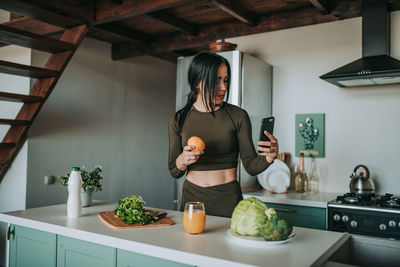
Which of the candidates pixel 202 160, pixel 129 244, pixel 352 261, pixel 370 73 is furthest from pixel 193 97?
pixel 370 73

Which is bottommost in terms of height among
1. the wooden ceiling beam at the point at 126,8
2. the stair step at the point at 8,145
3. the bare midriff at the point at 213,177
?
the bare midriff at the point at 213,177

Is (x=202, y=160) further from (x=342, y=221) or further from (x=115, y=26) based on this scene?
(x=115, y=26)

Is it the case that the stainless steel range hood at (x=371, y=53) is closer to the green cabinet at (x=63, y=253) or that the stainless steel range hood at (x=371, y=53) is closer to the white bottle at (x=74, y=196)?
the white bottle at (x=74, y=196)

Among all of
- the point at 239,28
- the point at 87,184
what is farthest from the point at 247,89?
the point at 87,184

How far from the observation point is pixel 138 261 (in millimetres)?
1366

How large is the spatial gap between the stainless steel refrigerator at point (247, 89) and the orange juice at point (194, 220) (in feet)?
6.02

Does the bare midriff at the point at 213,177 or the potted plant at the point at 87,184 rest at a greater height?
the bare midriff at the point at 213,177

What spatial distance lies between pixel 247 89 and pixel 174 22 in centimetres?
99

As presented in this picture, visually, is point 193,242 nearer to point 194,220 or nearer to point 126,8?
point 194,220

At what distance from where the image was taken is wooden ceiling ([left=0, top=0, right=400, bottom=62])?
292 centimetres

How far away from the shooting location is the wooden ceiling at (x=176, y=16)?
2924 millimetres

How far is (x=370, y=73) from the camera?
2.60 metres

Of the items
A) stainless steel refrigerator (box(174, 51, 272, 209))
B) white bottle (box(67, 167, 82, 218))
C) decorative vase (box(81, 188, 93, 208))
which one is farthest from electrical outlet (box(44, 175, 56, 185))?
white bottle (box(67, 167, 82, 218))

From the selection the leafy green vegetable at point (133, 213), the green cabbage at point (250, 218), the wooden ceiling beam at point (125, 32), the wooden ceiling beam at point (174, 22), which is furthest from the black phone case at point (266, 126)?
the wooden ceiling beam at point (125, 32)
